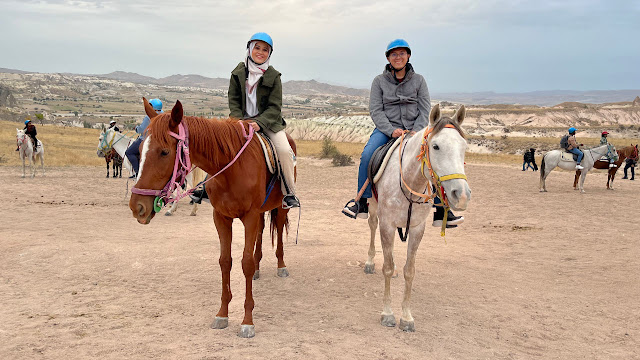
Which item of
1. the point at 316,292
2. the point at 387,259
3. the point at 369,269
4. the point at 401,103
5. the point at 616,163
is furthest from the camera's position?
the point at 616,163

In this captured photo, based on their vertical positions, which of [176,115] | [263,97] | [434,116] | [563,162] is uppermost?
[263,97]

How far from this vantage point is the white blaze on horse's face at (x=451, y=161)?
3867 mm

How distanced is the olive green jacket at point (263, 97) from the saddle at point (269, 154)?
21 cm

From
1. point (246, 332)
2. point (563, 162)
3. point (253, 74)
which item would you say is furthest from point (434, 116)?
point (563, 162)

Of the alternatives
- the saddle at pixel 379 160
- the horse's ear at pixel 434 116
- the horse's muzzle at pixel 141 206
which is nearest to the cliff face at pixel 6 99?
the saddle at pixel 379 160

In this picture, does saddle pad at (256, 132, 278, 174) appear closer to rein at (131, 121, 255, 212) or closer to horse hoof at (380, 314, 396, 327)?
rein at (131, 121, 255, 212)

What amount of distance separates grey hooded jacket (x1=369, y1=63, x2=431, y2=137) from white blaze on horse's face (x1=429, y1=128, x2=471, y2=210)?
63.3 inches

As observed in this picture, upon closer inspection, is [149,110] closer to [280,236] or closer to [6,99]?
[280,236]

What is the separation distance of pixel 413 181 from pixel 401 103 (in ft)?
4.84

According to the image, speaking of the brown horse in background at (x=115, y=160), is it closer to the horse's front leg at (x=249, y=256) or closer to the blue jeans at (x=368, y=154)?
the blue jeans at (x=368, y=154)

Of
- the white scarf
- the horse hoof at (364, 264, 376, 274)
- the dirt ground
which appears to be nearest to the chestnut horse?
the white scarf

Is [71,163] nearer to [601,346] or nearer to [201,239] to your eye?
Answer: [201,239]

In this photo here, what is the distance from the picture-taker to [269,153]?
532 centimetres

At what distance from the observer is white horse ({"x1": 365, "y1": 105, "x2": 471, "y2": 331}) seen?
412 centimetres
